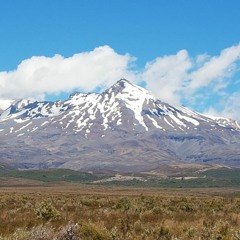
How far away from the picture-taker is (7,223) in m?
19.6

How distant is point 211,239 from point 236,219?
31.3ft

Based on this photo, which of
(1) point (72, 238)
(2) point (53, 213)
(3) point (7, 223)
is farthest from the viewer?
(2) point (53, 213)

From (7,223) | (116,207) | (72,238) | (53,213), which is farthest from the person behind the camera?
(116,207)

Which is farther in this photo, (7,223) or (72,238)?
(7,223)

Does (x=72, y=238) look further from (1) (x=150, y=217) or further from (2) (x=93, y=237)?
(1) (x=150, y=217)

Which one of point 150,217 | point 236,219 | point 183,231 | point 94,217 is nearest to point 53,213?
point 94,217

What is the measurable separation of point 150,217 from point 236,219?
14.3 ft

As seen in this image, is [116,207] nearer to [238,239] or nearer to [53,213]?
[53,213]

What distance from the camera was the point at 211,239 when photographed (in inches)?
577

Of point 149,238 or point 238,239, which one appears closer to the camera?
point 238,239

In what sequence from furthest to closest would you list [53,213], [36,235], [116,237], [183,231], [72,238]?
1. [53,213]
2. [183,231]
3. [116,237]
4. [36,235]
5. [72,238]

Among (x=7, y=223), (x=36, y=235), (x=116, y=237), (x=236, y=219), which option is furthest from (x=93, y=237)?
(x=236, y=219)

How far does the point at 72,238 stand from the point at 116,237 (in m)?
2.69

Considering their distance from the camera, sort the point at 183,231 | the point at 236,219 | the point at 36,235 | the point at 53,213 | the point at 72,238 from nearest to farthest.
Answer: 1. the point at 72,238
2. the point at 36,235
3. the point at 183,231
4. the point at 53,213
5. the point at 236,219
